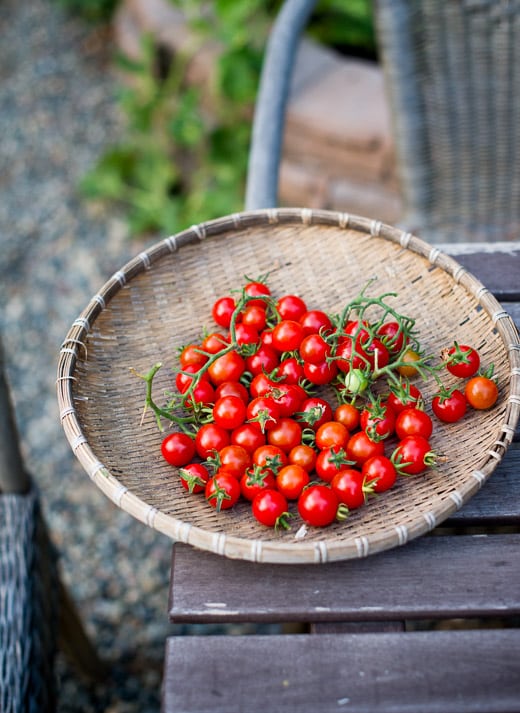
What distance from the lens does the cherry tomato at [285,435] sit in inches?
48.5

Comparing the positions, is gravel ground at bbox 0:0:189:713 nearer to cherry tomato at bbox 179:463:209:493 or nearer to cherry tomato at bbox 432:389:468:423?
cherry tomato at bbox 179:463:209:493

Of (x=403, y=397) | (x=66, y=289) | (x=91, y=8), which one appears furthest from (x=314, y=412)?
(x=91, y=8)

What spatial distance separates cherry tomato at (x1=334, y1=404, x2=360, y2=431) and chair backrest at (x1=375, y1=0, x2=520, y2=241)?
1.11m

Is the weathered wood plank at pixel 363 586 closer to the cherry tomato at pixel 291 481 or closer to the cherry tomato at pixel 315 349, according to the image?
the cherry tomato at pixel 291 481

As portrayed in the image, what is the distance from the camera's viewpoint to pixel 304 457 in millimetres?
1206

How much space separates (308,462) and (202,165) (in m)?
2.27

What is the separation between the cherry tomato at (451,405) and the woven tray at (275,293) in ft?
0.09

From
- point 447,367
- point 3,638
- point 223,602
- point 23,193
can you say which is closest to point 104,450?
point 223,602

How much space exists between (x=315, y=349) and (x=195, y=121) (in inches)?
77.1

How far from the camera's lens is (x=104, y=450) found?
1203mm

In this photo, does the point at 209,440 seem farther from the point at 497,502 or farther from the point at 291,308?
the point at 497,502

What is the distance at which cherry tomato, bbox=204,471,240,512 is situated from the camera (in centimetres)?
112

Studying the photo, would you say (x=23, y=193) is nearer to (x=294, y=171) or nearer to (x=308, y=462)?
(x=294, y=171)

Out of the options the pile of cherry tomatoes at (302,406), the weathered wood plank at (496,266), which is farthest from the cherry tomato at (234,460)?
the weathered wood plank at (496,266)
